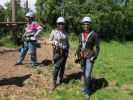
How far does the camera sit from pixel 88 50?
11.4 meters

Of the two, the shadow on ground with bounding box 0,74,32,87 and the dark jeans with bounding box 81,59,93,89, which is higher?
the dark jeans with bounding box 81,59,93,89

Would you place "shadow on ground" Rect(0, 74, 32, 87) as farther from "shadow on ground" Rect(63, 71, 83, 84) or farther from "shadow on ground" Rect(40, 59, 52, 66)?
"shadow on ground" Rect(40, 59, 52, 66)

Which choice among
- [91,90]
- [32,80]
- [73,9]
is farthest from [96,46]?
[73,9]

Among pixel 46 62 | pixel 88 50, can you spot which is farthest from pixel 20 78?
pixel 88 50

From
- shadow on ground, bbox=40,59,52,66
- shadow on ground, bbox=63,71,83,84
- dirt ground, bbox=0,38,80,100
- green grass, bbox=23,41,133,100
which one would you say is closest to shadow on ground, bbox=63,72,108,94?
shadow on ground, bbox=63,71,83,84

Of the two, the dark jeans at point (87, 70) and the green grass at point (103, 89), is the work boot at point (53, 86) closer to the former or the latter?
the green grass at point (103, 89)

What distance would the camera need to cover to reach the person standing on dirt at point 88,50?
37.3 ft

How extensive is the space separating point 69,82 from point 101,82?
3.18 ft

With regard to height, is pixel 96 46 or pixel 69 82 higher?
pixel 96 46

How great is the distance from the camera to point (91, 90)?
12.2m

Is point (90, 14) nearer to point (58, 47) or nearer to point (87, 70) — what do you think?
point (58, 47)

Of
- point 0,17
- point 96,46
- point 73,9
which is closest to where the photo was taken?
point 96,46

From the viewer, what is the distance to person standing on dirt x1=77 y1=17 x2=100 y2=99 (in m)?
11.4

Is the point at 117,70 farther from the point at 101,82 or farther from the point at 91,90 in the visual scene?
the point at 91,90
